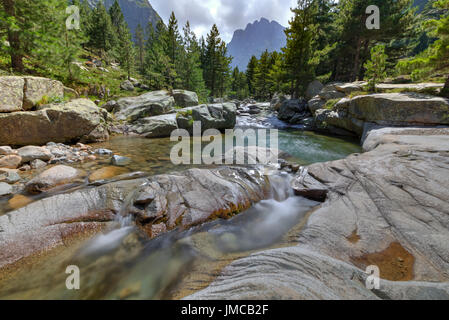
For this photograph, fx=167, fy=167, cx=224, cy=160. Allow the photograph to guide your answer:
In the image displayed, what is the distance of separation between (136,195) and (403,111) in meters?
12.8

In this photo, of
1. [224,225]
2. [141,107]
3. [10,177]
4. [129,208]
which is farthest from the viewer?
[141,107]

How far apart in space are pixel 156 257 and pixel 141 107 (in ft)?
48.1

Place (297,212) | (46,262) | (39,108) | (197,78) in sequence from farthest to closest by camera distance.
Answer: (197,78) → (39,108) → (297,212) → (46,262)

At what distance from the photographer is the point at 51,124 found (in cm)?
724

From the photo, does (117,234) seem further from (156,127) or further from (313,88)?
(313,88)

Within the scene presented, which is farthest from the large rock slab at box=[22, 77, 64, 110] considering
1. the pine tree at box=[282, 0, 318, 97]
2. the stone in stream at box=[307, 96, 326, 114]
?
the pine tree at box=[282, 0, 318, 97]

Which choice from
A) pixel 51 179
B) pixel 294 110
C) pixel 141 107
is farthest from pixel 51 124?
pixel 294 110

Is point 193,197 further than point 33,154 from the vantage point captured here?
No

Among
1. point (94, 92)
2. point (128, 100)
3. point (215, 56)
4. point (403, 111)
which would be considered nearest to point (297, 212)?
point (403, 111)
